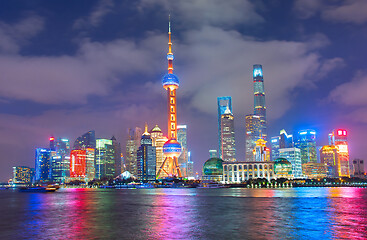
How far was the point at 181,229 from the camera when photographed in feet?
178

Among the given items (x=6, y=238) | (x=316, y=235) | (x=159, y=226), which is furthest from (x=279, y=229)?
(x=6, y=238)

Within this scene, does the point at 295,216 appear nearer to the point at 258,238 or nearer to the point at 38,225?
the point at 258,238

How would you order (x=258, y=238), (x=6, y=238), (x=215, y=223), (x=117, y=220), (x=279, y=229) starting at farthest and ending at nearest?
(x=117, y=220), (x=215, y=223), (x=279, y=229), (x=6, y=238), (x=258, y=238)

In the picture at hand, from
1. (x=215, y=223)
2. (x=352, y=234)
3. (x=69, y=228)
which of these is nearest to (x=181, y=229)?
(x=215, y=223)

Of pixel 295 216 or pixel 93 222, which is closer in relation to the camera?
pixel 93 222

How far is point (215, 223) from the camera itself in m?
61.7

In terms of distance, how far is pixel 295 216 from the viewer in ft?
228

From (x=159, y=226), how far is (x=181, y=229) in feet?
16.1

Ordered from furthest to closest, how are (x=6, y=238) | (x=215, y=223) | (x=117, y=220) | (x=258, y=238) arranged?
(x=117, y=220)
(x=215, y=223)
(x=6, y=238)
(x=258, y=238)

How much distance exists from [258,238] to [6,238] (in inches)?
1314

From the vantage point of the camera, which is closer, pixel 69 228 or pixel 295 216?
pixel 69 228

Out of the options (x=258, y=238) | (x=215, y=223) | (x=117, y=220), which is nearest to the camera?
(x=258, y=238)

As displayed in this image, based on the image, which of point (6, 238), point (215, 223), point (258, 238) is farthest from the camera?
point (215, 223)

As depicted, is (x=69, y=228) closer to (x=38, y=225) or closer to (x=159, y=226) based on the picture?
(x=38, y=225)
